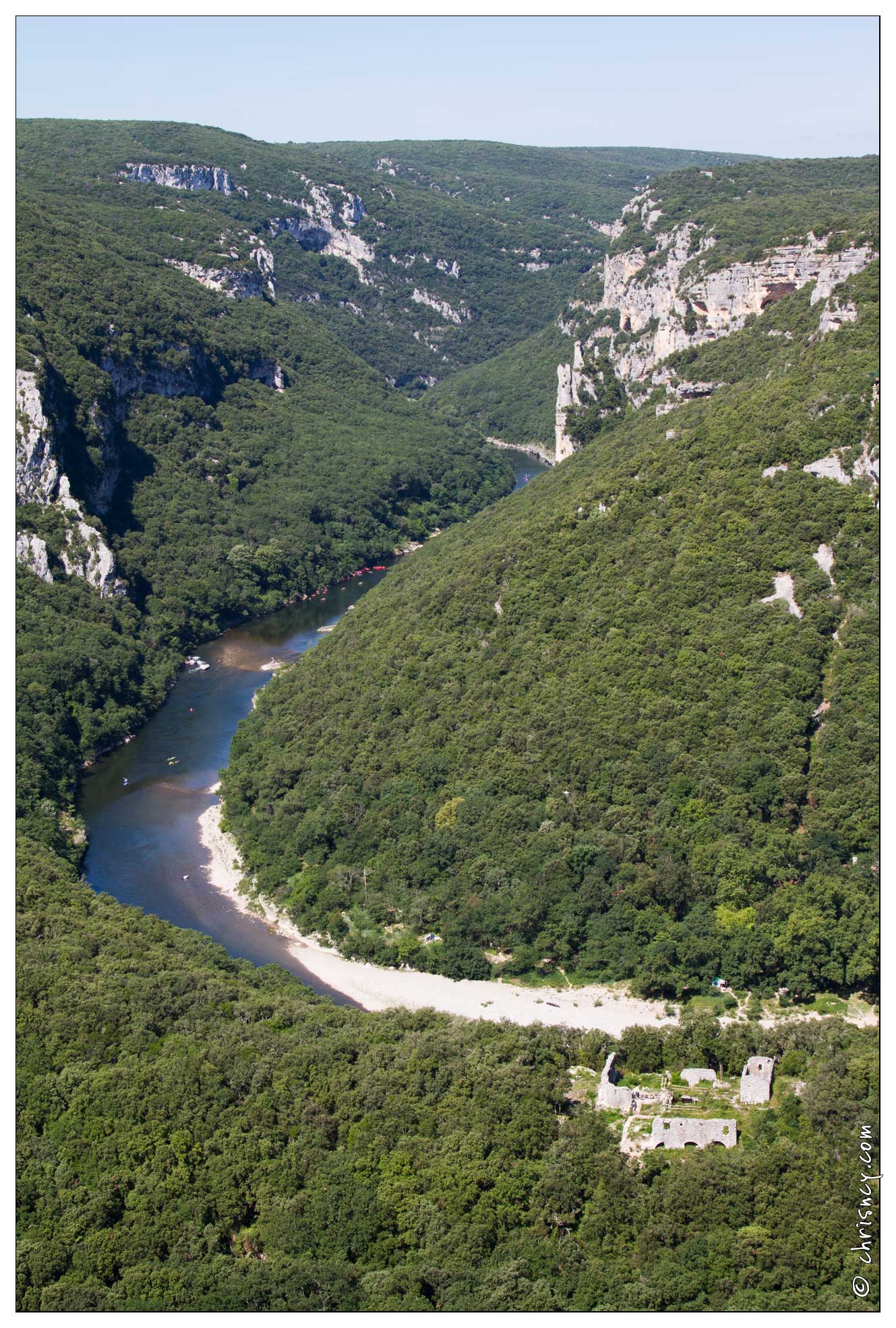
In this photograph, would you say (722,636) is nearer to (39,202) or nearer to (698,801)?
(698,801)

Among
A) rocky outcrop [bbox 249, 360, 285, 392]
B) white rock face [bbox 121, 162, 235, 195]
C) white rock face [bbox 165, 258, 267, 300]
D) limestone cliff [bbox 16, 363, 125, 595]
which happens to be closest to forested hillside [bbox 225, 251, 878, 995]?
limestone cliff [bbox 16, 363, 125, 595]

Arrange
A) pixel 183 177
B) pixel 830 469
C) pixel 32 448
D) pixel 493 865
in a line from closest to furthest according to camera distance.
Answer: pixel 493 865, pixel 830 469, pixel 32 448, pixel 183 177

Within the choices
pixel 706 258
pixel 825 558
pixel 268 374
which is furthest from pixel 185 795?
pixel 268 374

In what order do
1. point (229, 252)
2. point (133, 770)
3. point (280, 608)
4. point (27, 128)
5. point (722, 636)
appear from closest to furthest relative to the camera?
point (722, 636) < point (133, 770) < point (280, 608) < point (229, 252) < point (27, 128)

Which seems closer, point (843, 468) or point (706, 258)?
point (843, 468)

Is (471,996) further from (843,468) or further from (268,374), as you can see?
(268,374)

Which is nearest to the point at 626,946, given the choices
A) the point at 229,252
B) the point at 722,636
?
the point at 722,636

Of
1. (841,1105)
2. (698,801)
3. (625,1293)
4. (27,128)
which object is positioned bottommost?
(625,1293)
